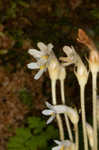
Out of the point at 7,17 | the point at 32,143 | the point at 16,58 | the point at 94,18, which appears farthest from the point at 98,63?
the point at 7,17

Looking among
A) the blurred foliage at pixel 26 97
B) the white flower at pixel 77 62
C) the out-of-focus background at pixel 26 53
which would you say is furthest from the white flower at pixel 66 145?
the blurred foliage at pixel 26 97

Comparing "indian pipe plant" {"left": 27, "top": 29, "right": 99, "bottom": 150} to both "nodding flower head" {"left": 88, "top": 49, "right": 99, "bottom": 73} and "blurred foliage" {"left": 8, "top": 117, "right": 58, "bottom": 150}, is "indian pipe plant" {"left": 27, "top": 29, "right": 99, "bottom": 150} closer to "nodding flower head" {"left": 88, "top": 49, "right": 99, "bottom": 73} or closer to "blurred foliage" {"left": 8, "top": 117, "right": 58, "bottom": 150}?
"nodding flower head" {"left": 88, "top": 49, "right": 99, "bottom": 73}

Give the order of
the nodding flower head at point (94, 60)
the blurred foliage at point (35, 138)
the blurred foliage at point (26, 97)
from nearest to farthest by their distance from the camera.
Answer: the nodding flower head at point (94, 60)
the blurred foliage at point (35, 138)
the blurred foliage at point (26, 97)

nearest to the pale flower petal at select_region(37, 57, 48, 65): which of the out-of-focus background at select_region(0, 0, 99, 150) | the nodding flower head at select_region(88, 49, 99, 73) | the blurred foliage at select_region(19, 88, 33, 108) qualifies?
the nodding flower head at select_region(88, 49, 99, 73)

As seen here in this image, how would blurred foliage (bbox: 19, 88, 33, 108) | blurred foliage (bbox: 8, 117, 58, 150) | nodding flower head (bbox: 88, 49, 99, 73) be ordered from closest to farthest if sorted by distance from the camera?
nodding flower head (bbox: 88, 49, 99, 73)
blurred foliage (bbox: 8, 117, 58, 150)
blurred foliage (bbox: 19, 88, 33, 108)

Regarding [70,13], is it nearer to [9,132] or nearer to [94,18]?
[94,18]

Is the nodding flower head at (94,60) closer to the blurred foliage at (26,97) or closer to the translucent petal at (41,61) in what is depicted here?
the translucent petal at (41,61)

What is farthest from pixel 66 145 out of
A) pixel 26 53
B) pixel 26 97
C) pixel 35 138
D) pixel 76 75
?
pixel 26 97
